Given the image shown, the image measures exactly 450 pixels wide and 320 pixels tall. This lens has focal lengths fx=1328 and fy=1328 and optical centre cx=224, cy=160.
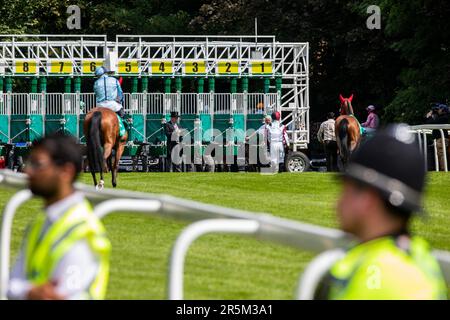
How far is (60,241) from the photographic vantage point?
4.94 meters

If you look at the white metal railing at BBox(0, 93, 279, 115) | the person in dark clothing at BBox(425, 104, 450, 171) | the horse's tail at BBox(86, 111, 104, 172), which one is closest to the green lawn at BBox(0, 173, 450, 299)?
the horse's tail at BBox(86, 111, 104, 172)

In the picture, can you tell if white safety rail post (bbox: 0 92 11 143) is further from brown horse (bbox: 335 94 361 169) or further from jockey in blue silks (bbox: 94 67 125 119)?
jockey in blue silks (bbox: 94 67 125 119)

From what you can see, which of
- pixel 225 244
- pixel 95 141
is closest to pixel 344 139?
pixel 95 141

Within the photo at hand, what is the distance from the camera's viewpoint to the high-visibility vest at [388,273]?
3688mm

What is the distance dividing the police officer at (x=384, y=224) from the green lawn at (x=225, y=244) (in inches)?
8.8

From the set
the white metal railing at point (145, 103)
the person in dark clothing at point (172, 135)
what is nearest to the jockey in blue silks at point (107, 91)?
the person in dark clothing at point (172, 135)

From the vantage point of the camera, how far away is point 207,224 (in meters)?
4.76

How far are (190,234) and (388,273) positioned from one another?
3.87ft

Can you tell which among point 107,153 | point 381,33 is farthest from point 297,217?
point 381,33

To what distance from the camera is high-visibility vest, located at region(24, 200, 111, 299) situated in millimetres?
4918

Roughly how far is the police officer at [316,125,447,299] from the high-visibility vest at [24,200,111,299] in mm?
1314

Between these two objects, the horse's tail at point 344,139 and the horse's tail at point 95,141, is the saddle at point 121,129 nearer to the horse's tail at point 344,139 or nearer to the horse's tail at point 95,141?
the horse's tail at point 95,141

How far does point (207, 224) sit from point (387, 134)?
1062mm

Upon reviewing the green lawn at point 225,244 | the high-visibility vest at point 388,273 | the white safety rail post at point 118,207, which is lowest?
the green lawn at point 225,244
